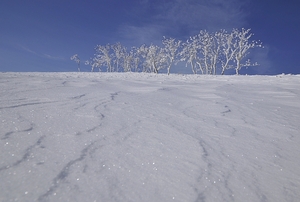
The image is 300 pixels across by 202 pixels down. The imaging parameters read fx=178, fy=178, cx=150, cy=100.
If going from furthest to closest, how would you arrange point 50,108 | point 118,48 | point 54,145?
point 118,48 → point 50,108 → point 54,145

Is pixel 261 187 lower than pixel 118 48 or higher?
lower

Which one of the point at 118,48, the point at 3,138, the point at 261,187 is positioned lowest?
the point at 261,187

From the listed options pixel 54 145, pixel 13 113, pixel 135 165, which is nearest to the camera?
pixel 135 165

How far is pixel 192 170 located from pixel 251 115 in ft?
4.90

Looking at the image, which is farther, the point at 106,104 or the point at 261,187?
the point at 106,104

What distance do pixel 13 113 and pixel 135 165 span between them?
1307 mm

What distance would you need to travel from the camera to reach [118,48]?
48500 millimetres

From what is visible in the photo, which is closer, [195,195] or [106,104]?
[195,195]

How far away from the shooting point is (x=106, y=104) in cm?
221

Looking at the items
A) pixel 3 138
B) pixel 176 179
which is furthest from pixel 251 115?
pixel 3 138

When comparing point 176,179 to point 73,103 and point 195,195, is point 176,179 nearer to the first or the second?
point 195,195

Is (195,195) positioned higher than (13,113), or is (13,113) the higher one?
(13,113)

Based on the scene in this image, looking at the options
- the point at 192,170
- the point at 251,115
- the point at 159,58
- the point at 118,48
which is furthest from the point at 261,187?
the point at 118,48

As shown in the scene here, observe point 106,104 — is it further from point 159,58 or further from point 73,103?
point 159,58
